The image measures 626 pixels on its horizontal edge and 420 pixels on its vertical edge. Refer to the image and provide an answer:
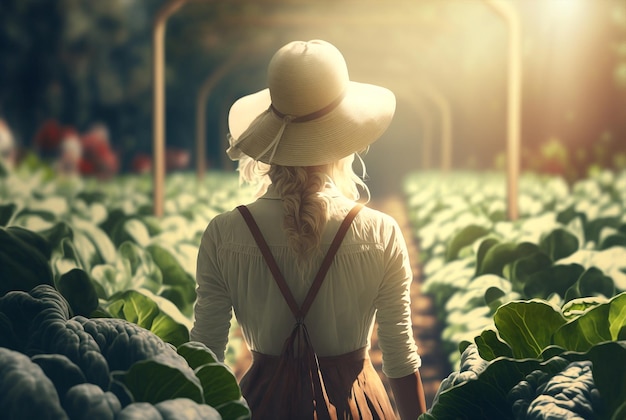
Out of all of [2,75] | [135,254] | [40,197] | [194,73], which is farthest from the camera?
[194,73]

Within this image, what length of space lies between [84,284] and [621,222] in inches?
167

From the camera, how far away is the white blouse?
2373 millimetres

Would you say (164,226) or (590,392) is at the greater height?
(590,392)

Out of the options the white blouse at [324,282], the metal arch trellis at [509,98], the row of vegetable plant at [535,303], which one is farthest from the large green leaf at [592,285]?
the metal arch trellis at [509,98]

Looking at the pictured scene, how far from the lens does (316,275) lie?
2.35 metres

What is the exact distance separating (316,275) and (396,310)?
277 millimetres

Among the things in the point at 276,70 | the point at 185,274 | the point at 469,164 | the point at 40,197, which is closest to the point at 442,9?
the point at 469,164

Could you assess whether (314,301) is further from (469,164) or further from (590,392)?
(469,164)

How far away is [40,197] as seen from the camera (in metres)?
7.77

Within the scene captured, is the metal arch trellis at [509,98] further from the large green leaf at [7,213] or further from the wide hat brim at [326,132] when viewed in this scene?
the wide hat brim at [326,132]

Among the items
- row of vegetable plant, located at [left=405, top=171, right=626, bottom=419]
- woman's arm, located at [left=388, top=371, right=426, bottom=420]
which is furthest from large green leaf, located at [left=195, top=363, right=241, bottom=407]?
woman's arm, located at [left=388, top=371, right=426, bottom=420]

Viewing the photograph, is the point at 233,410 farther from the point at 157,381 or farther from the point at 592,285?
the point at 592,285

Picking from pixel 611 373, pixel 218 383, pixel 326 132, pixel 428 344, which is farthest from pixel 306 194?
pixel 428 344

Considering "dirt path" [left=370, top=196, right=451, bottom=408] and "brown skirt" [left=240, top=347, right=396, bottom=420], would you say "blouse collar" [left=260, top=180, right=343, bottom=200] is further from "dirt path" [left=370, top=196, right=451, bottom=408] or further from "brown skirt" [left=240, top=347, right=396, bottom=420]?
"dirt path" [left=370, top=196, right=451, bottom=408]
